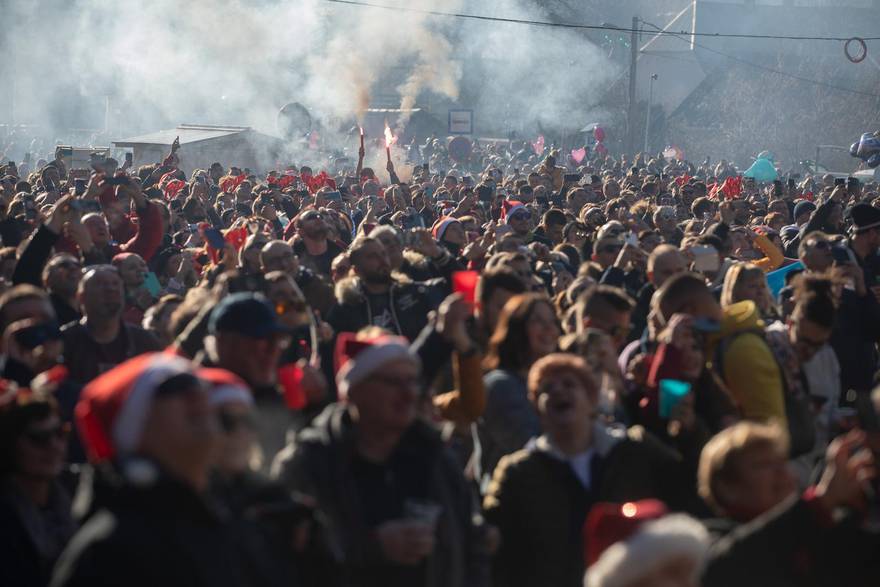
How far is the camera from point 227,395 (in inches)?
135

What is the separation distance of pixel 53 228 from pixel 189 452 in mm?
5640

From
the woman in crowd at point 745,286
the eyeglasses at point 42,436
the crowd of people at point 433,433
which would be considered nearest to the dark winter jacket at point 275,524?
the crowd of people at point 433,433

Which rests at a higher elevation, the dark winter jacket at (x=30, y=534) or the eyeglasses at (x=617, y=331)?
the eyeglasses at (x=617, y=331)

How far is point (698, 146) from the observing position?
2238 inches

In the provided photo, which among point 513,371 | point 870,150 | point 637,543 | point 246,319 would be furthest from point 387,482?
point 870,150

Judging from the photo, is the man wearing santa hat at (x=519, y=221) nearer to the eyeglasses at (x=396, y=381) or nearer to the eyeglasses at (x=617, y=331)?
the eyeglasses at (x=617, y=331)

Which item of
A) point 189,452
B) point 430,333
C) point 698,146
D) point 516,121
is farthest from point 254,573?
point 516,121

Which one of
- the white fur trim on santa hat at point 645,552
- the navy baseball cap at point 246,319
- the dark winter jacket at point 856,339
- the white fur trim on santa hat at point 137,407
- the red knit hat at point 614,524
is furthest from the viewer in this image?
the dark winter jacket at point 856,339

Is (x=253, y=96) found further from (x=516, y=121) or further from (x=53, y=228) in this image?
(x=53, y=228)

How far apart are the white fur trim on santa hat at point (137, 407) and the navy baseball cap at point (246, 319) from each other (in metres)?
1.31

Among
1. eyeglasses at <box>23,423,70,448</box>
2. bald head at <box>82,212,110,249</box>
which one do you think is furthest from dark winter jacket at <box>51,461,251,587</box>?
bald head at <box>82,212,110,249</box>

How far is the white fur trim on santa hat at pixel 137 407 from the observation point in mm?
3051

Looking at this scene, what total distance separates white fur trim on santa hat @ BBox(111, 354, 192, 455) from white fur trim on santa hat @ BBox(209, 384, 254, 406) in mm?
250

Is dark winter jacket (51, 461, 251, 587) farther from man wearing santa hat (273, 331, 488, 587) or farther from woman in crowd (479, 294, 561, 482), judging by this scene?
woman in crowd (479, 294, 561, 482)
